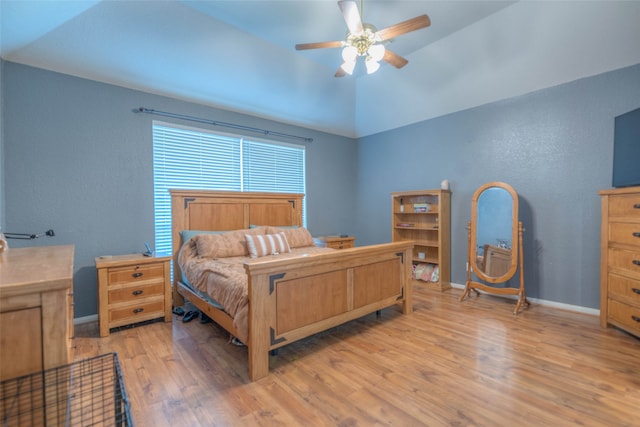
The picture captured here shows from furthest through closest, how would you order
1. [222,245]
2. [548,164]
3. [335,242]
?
[335,242] → [548,164] → [222,245]

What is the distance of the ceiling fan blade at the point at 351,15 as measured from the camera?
2056 millimetres

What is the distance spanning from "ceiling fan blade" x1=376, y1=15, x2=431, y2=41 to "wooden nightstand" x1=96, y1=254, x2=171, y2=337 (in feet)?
9.74

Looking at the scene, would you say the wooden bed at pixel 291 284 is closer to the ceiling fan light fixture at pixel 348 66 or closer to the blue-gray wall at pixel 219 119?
the blue-gray wall at pixel 219 119

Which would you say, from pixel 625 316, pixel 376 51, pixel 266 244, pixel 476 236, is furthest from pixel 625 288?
pixel 266 244

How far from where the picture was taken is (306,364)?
2.26 m

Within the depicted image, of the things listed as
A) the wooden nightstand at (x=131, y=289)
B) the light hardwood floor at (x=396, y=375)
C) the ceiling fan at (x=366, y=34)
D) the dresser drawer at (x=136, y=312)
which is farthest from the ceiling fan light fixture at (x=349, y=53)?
the dresser drawer at (x=136, y=312)

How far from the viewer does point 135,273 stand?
2928 millimetres

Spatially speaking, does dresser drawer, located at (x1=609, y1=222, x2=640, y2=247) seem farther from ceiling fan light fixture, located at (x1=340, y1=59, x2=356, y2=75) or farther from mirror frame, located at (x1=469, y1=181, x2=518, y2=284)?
ceiling fan light fixture, located at (x1=340, y1=59, x2=356, y2=75)

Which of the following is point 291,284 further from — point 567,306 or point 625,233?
point 567,306

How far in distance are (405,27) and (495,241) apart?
2778 mm

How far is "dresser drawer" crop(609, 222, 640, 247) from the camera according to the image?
2562 mm

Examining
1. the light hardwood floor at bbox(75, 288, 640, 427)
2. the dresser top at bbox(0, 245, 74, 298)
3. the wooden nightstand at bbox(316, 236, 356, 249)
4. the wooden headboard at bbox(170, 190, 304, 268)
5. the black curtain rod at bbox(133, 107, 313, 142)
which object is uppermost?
the black curtain rod at bbox(133, 107, 313, 142)

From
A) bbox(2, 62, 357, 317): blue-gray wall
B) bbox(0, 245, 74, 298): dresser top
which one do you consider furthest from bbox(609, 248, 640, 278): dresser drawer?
bbox(2, 62, 357, 317): blue-gray wall

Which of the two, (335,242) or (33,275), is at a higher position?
(33,275)
